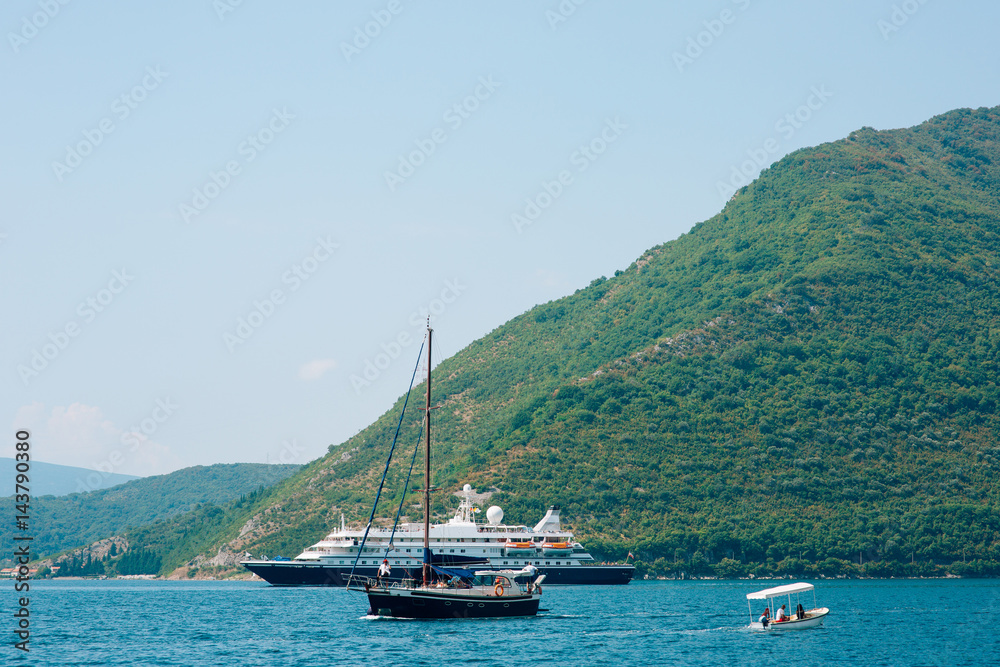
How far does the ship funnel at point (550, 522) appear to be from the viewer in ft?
422

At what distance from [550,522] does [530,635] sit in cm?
6781

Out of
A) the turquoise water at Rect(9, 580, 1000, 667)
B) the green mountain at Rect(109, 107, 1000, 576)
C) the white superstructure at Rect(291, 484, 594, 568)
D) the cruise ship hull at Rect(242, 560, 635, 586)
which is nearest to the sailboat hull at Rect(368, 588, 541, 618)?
the turquoise water at Rect(9, 580, 1000, 667)

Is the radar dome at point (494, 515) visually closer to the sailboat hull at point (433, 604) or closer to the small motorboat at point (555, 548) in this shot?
the small motorboat at point (555, 548)

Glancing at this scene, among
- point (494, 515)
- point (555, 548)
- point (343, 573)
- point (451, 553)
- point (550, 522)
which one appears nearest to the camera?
point (451, 553)

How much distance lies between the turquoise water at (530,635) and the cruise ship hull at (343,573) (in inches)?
1088

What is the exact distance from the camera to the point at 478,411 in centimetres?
19225

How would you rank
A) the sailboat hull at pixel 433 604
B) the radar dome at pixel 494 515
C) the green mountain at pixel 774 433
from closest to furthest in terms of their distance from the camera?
the sailboat hull at pixel 433 604
the radar dome at pixel 494 515
the green mountain at pixel 774 433

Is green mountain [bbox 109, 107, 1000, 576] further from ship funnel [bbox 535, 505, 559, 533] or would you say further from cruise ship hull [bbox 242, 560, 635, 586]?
cruise ship hull [bbox 242, 560, 635, 586]

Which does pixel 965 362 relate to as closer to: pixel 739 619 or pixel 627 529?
pixel 627 529

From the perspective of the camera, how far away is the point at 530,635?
202 ft

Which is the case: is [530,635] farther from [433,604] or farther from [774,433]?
[774,433]

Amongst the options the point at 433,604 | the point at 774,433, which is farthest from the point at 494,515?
the point at 433,604

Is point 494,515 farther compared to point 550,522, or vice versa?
point 550,522

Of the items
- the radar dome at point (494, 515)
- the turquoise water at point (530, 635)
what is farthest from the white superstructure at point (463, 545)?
the turquoise water at point (530, 635)
